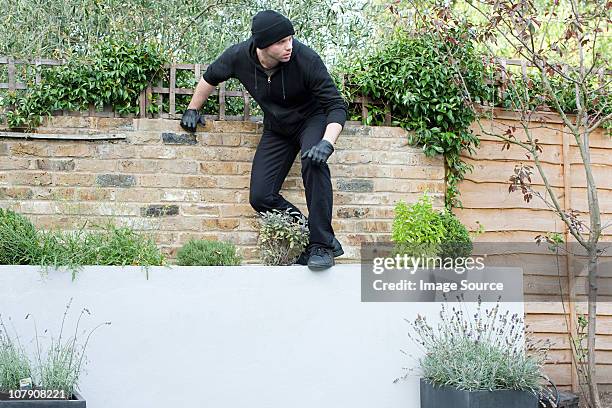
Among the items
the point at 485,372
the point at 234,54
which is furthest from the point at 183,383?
the point at 234,54

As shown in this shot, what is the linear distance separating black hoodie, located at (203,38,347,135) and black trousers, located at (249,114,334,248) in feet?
0.24

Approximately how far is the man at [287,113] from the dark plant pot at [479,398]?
86cm

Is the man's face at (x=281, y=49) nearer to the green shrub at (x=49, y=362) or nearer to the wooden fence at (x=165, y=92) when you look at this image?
the wooden fence at (x=165, y=92)

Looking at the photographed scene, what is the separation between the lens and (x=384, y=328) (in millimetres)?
4227

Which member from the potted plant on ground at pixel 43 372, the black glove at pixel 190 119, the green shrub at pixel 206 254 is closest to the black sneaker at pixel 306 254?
the green shrub at pixel 206 254

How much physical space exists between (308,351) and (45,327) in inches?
50.7

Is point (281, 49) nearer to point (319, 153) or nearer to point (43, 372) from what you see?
point (319, 153)

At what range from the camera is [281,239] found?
4.54 m

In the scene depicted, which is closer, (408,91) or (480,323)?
(480,323)

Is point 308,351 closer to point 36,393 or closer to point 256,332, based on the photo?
point 256,332

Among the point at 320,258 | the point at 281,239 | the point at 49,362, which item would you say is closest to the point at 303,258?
the point at 281,239

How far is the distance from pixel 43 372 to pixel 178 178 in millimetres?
1545

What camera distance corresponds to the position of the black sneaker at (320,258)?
418 centimetres

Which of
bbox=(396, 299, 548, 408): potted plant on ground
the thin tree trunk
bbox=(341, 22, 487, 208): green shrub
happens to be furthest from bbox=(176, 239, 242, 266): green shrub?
the thin tree trunk
